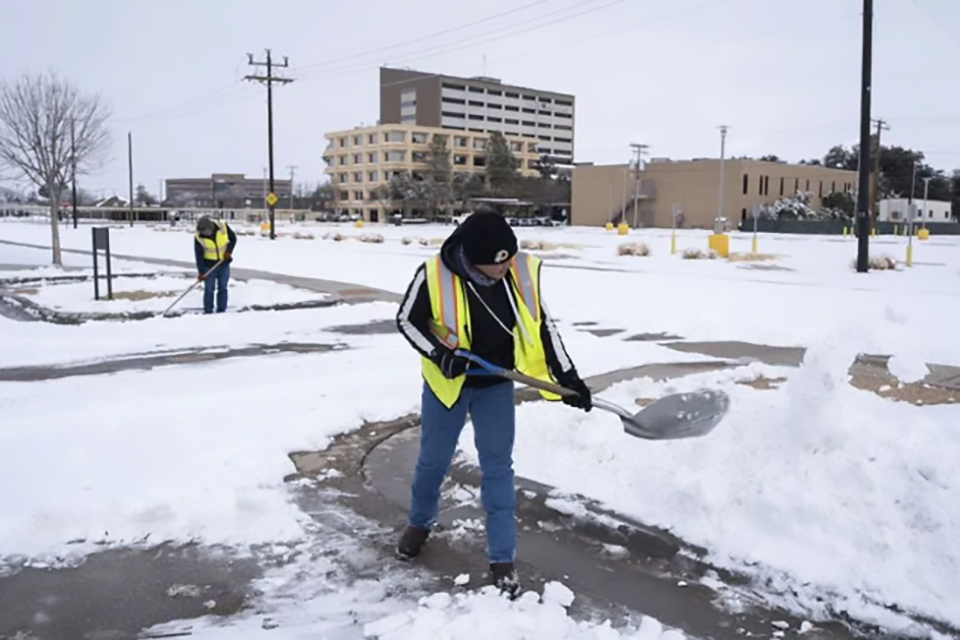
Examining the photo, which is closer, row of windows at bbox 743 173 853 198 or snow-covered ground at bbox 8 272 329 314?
snow-covered ground at bbox 8 272 329 314

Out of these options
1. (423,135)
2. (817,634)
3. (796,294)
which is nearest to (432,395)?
(817,634)

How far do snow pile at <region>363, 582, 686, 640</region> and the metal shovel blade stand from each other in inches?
48.5

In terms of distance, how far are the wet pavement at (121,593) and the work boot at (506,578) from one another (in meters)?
1.08

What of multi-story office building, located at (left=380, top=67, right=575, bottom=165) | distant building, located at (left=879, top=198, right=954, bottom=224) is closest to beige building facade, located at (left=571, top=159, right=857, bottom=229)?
distant building, located at (left=879, top=198, right=954, bottom=224)

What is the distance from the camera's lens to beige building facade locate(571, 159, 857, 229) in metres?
82.4

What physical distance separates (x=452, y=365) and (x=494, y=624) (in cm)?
104

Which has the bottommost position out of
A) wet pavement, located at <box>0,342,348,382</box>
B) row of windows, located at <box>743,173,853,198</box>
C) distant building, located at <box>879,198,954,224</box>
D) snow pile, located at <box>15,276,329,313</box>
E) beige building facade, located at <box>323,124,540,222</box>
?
wet pavement, located at <box>0,342,348,382</box>

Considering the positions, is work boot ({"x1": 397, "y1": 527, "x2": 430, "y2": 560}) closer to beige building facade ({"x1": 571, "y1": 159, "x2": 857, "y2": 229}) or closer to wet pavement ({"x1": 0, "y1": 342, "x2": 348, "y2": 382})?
wet pavement ({"x1": 0, "y1": 342, "x2": 348, "y2": 382})

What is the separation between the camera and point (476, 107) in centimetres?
14075

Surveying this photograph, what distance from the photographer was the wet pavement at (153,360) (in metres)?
8.33

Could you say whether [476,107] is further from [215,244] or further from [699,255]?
[215,244]

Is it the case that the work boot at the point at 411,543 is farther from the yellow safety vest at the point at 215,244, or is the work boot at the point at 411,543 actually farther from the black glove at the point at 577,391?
the yellow safety vest at the point at 215,244

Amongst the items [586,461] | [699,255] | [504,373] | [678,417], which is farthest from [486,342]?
[699,255]

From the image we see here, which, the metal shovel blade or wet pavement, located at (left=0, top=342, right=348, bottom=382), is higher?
the metal shovel blade
